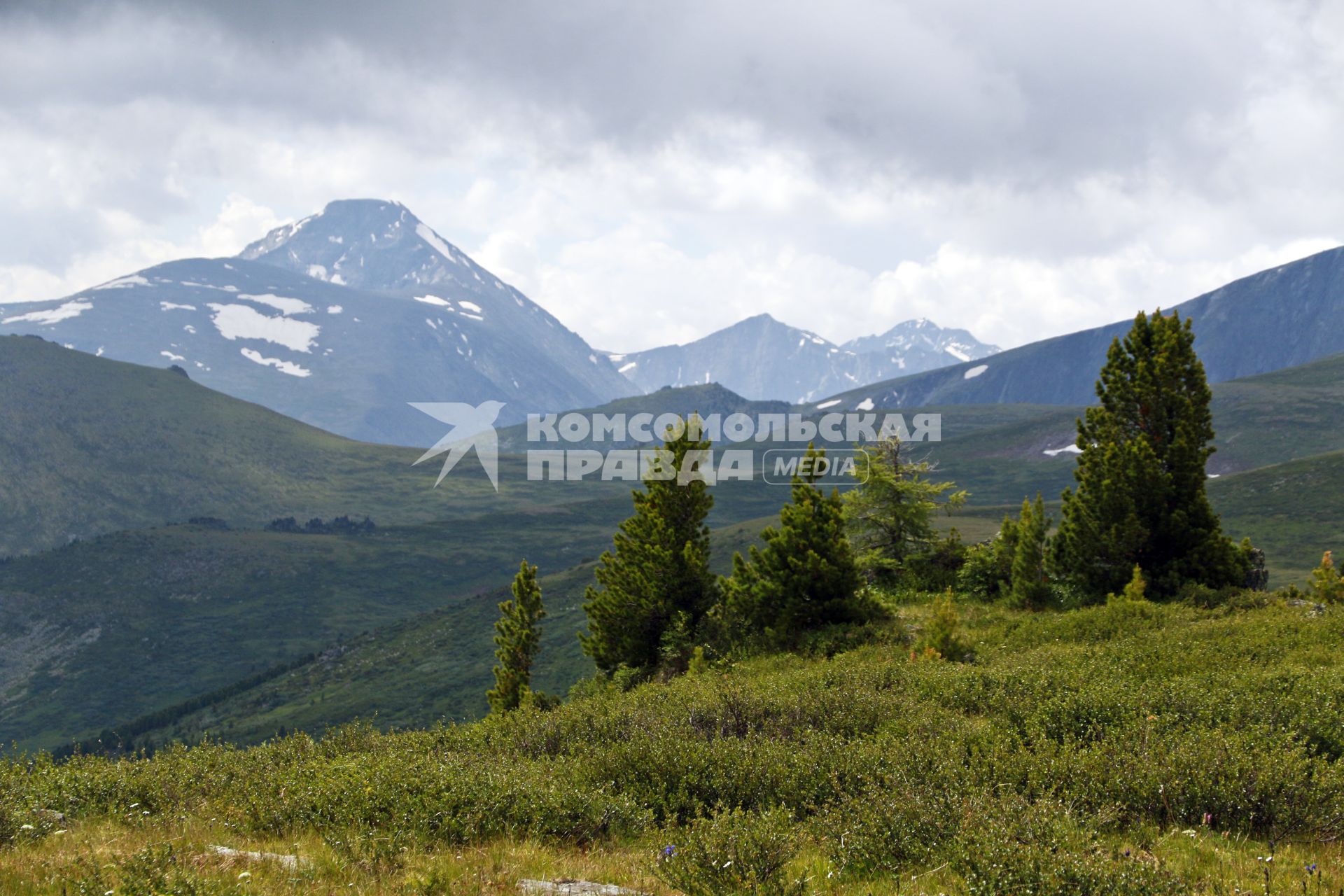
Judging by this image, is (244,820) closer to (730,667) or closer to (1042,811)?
(1042,811)

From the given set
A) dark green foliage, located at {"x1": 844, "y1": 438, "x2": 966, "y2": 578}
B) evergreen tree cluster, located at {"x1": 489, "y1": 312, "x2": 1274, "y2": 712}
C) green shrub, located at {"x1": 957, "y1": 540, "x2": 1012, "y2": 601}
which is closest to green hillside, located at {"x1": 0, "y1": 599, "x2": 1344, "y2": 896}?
evergreen tree cluster, located at {"x1": 489, "y1": 312, "x2": 1274, "y2": 712}

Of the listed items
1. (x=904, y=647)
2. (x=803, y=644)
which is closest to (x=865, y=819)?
(x=904, y=647)

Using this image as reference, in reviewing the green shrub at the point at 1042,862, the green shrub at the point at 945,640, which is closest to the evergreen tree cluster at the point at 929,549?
the green shrub at the point at 945,640

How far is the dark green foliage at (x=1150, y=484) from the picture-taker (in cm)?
2597

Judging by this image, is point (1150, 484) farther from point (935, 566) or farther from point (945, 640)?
point (935, 566)

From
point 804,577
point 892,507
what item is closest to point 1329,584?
point 804,577

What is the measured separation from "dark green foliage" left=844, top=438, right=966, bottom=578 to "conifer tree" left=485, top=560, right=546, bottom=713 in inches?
574

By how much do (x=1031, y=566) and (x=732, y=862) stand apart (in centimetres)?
2499

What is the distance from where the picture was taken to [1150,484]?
2592 centimetres

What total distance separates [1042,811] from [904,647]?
1640 cm

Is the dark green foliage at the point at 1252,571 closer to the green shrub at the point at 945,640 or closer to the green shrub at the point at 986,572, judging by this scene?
the green shrub at the point at 986,572

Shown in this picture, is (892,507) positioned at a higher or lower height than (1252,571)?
higher

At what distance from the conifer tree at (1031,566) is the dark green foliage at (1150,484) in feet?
2.52

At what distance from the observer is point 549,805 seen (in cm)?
934
